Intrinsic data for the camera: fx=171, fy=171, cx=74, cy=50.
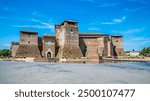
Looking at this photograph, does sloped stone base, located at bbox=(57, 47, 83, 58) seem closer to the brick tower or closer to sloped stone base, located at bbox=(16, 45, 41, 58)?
sloped stone base, located at bbox=(16, 45, 41, 58)

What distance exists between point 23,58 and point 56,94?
73.2 feet

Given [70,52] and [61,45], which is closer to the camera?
[70,52]

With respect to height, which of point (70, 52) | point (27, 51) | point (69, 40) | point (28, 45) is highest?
point (69, 40)

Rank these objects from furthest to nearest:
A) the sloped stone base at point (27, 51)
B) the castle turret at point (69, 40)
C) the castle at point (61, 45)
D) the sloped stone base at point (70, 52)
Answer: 1. the castle turret at point (69, 40)
2. the castle at point (61, 45)
3. the sloped stone base at point (70, 52)
4. the sloped stone base at point (27, 51)

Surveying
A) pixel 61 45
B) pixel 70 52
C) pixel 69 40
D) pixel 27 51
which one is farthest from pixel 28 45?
pixel 70 52

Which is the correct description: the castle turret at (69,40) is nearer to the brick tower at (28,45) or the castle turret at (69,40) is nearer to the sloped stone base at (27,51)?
the sloped stone base at (27,51)

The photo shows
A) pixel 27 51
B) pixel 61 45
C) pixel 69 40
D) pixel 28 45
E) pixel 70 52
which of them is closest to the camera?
pixel 27 51

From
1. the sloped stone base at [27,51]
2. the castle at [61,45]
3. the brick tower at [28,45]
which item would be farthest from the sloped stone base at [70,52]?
the brick tower at [28,45]

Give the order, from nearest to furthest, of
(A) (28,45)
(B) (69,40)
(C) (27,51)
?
(C) (27,51) < (A) (28,45) < (B) (69,40)

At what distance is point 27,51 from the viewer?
92.2ft

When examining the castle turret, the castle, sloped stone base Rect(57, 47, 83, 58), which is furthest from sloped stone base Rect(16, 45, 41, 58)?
sloped stone base Rect(57, 47, 83, 58)

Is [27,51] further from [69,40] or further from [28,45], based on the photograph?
[69,40]

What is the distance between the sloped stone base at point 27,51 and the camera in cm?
2717

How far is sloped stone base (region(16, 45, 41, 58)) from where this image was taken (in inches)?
1070
